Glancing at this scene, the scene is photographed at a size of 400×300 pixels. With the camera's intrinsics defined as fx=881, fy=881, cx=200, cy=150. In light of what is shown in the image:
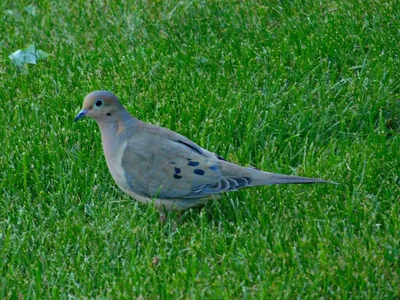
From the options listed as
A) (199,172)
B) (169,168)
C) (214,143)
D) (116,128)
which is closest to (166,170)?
(169,168)

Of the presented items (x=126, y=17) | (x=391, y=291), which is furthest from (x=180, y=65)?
(x=391, y=291)

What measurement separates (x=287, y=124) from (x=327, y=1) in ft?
5.42

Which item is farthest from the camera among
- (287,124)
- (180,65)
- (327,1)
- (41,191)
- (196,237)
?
(327,1)

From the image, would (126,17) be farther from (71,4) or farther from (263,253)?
(263,253)

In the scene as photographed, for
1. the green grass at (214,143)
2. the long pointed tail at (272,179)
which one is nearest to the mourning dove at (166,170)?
the long pointed tail at (272,179)

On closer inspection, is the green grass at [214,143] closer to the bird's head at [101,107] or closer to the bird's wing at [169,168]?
the bird's wing at [169,168]

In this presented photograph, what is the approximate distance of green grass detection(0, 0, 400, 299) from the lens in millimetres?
4102

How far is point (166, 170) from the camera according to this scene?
4.62 metres

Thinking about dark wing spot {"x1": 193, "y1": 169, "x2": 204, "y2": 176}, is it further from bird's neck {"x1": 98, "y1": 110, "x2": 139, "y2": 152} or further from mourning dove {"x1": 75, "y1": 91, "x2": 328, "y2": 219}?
bird's neck {"x1": 98, "y1": 110, "x2": 139, "y2": 152}

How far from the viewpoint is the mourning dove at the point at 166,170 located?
4527mm

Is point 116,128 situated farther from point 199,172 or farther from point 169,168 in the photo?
point 199,172

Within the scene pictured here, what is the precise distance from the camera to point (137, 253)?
14.3 feet

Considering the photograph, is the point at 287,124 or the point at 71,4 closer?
the point at 287,124

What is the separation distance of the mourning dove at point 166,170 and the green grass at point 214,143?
0.13 meters
